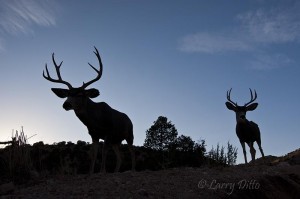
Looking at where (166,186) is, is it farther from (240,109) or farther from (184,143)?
(184,143)

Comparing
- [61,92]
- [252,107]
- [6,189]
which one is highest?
[252,107]

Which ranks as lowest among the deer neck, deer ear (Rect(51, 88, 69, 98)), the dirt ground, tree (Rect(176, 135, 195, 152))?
the dirt ground

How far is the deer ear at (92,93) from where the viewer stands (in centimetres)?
1053

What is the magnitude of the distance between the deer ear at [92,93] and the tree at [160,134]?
26.4m

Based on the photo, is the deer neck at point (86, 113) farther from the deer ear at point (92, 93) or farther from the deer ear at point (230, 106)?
the deer ear at point (230, 106)

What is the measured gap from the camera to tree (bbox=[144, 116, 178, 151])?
37188 mm

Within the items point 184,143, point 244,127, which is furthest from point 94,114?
point 184,143

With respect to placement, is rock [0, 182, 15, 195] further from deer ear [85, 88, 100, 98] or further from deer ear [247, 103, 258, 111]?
deer ear [247, 103, 258, 111]

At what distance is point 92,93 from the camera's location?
10617mm

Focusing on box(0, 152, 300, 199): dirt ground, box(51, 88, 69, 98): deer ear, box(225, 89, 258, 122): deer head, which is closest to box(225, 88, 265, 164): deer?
box(225, 89, 258, 122): deer head

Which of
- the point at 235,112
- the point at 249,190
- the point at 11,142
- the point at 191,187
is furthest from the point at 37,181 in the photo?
the point at 235,112

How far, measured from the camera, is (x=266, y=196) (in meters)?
8.99

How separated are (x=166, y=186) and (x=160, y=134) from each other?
30.1 metres

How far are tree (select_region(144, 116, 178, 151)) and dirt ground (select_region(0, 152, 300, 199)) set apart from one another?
2696 cm
